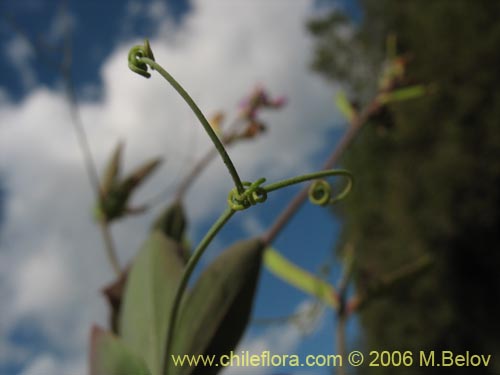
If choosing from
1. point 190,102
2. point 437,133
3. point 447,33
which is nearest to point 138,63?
point 190,102

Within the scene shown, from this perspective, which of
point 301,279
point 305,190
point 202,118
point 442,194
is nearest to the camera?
point 202,118

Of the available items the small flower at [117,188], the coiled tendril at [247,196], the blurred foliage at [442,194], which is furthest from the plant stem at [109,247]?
the blurred foliage at [442,194]

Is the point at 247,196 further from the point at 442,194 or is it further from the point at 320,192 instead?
the point at 442,194

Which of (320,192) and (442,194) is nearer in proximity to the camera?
(320,192)

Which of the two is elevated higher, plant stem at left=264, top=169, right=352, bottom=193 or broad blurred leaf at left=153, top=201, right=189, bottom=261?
broad blurred leaf at left=153, top=201, right=189, bottom=261

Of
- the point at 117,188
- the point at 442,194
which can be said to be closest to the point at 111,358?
the point at 117,188

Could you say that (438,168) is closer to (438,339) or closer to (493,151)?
(493,151)

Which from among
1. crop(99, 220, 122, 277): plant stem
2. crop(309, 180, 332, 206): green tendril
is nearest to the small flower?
crop(99, 220, 122, 277): plant stem

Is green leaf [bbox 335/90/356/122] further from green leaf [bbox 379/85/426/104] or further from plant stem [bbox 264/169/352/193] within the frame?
plant stem [bbox 264/169/352/193]
